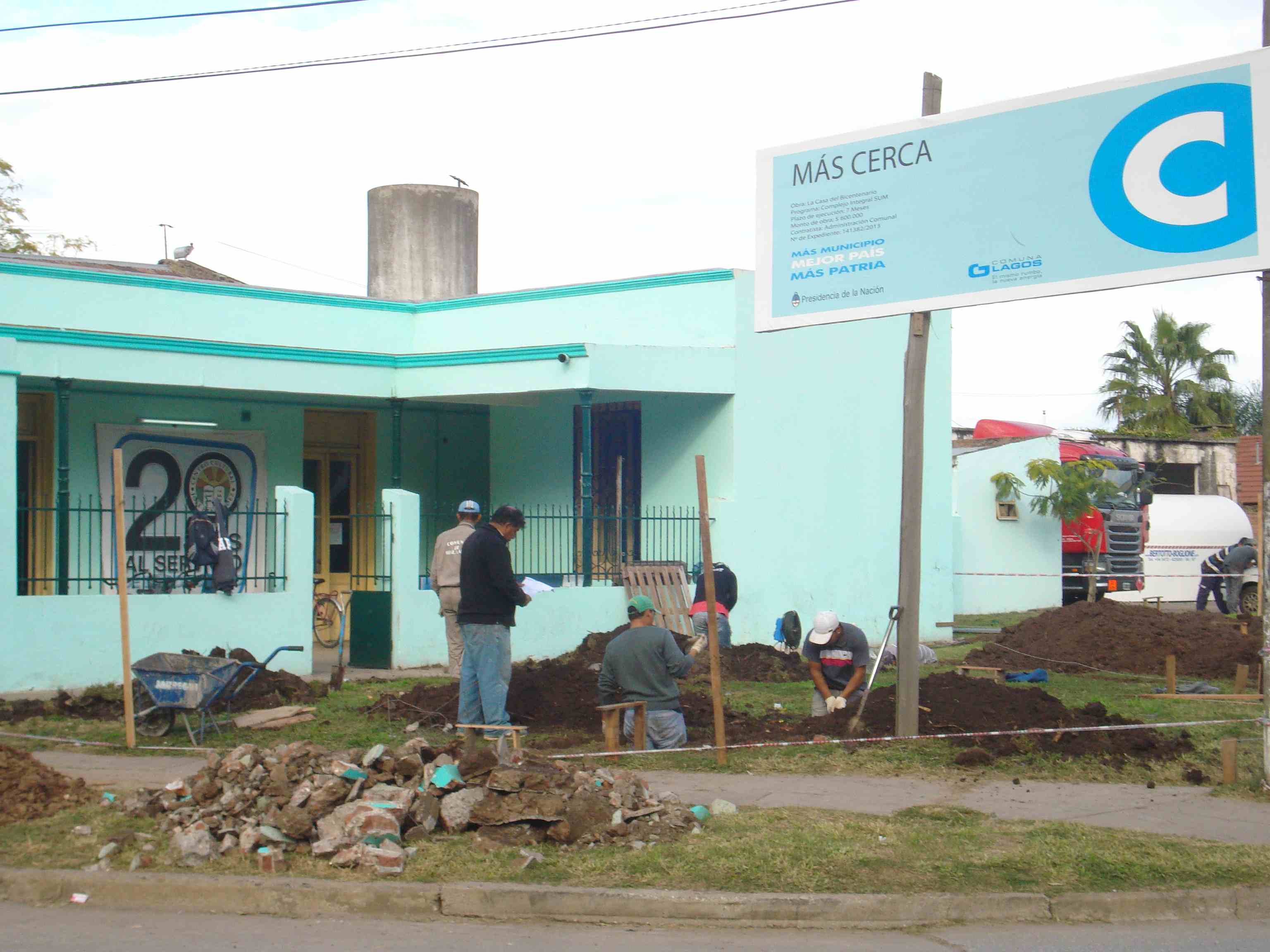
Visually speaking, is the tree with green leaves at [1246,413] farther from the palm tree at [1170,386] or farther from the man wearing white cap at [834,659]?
the man wearing white cap at [834,659]

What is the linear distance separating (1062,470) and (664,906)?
22342mm

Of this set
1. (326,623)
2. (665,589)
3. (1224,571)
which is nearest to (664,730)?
(665,589)

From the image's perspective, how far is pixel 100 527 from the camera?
53.9 ft

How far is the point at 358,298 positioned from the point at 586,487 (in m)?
4.81

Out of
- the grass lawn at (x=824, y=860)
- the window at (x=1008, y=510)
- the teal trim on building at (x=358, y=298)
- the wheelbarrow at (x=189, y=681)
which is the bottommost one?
the grass lawn at (x=824, y=860)

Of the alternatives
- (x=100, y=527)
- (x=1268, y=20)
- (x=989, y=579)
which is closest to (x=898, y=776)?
(x=1268, y=20)

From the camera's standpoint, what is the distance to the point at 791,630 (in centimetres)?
1571

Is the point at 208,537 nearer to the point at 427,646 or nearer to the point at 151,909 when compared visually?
the point at 427,646

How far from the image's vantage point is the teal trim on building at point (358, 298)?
651 inches

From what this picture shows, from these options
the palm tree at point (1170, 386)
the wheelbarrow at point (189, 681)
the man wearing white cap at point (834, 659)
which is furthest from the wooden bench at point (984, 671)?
the palm tree at point (1170, 386)

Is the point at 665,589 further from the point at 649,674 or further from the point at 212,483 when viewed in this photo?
the point at 649,674

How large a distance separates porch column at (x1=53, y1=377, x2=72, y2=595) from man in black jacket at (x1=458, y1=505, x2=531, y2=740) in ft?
19.1

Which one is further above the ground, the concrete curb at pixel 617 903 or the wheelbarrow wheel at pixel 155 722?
the wheelbarrow wheel at pixel 155 722

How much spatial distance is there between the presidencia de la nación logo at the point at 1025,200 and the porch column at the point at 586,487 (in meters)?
6.52
